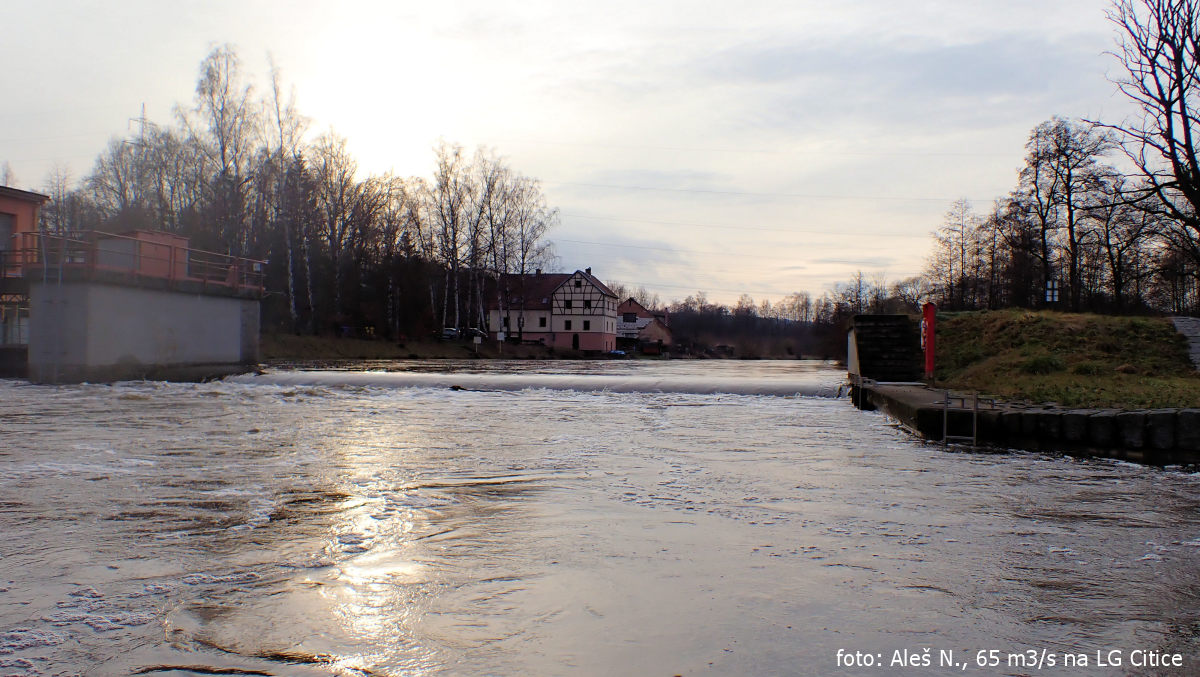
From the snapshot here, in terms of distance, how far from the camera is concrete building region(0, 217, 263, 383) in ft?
57.8

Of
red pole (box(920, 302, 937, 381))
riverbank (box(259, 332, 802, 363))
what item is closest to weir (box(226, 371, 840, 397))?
red pole (box(920, 302, 937, 381))

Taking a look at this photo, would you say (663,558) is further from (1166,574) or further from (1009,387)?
(1009,387)

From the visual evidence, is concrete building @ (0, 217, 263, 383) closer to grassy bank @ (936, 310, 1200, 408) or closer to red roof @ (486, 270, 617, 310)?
grassy bank @ (936, 310, 1200, 408)

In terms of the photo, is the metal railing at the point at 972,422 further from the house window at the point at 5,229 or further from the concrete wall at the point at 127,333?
the house window at the point at 5,229

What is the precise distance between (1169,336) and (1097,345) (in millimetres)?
1537

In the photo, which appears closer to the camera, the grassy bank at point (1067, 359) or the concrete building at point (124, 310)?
the grassy bank at point (1067, 359)

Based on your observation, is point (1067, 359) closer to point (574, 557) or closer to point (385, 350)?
point (574, 557)

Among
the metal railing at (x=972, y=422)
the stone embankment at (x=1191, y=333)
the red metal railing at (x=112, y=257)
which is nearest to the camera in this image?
the metal railing at (x=972, y=422)

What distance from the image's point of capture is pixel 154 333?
1938 cm

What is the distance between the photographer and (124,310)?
1859 cm

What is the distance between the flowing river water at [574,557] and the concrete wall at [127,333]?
9900mm

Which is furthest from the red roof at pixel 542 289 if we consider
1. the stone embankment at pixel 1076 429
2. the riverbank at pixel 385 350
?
the stone embankment at pixel 1076 429

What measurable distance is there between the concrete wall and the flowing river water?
9900mm

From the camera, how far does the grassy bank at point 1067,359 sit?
1078 centimetres
